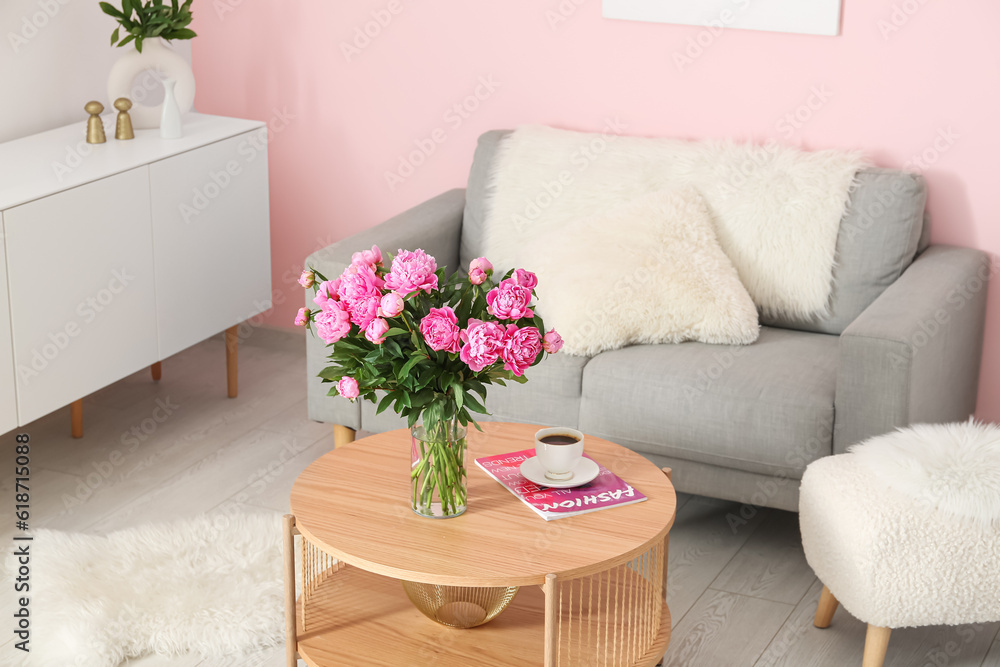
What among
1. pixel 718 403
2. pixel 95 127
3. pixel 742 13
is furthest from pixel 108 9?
pixel 718 403

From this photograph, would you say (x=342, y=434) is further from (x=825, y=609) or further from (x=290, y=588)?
(x=825, y=609)

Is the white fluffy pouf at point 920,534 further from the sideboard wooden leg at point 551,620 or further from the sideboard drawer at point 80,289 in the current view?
the sideboard drawer at point 80,289

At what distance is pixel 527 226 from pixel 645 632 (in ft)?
4.73

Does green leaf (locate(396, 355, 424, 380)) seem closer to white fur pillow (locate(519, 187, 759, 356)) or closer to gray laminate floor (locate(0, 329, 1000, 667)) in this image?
gray laminate floor (locate(0, 329, 1000, 667))

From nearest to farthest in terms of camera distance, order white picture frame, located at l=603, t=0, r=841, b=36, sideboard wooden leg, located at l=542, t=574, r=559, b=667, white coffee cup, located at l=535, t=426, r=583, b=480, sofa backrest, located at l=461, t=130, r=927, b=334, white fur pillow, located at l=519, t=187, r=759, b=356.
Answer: sideboard wooden leg, located at l=542, t=574, r=559, b=667 < white coffee cup, located at l=535, t=426, r=583, b=480 < white fur pillow, located at l=519, t=187, r=759, b=356 < sofa backrest, located at l=461, t=130, r=927, b=334 < white picture frame, located at l=603, t=0, r=841, b=36

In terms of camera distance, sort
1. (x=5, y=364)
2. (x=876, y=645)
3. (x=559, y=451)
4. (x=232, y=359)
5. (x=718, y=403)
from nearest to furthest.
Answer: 1. (x=559, y=451)
2. (x=876, y=645)
3. (x=718, y=403)
4. (x=5, y=364)
5. (x=232, y=359)

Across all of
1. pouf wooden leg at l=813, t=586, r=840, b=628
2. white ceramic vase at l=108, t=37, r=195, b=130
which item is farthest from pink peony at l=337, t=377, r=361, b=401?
white ceramic vase at l=108, t=37, r=195, b=130

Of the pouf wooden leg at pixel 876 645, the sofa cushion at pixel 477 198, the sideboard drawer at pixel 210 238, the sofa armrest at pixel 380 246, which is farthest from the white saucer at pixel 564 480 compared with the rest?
→ the sideboard drawer at pixel 210 238

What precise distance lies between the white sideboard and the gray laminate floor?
255 mm

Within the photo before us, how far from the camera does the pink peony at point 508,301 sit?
1.76 metres

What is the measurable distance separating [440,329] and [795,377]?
1.10 meters

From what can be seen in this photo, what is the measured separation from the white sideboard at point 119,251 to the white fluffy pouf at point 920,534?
186 cm

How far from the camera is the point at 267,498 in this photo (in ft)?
9.37

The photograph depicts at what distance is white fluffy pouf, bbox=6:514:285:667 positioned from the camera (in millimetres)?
2230
